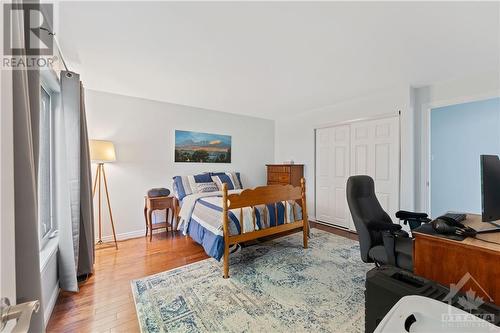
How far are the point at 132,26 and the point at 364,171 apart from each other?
12.3ft

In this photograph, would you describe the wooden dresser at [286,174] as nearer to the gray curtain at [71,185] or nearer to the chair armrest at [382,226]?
the chair armrest at [382,226]

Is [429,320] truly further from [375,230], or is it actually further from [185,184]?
[185,184]

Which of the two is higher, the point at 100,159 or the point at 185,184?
the point at 100,159

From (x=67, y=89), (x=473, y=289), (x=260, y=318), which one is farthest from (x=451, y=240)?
(x=67, y=89)

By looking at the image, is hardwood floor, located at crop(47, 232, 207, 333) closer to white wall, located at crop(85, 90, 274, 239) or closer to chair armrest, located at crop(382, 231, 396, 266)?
white wall, located at crop(85, 90, 274, 239)

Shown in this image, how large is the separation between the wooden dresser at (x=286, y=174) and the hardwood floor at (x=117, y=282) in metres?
1.42

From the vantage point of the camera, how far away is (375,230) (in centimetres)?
208

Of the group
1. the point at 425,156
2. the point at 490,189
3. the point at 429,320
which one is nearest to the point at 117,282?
the point at 429,320

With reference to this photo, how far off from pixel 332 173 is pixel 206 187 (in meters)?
2.45

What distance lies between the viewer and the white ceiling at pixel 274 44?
1.58m

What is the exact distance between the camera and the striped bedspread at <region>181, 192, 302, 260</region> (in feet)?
8.09

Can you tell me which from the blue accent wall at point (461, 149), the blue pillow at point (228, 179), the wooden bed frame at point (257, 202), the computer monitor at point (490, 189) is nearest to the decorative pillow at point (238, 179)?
the blue pillow at point (228, 179)

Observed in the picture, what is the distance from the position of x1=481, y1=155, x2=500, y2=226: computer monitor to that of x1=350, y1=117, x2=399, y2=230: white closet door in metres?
1.94

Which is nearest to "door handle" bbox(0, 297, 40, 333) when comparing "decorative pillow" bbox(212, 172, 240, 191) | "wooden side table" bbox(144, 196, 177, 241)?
"wooden side table" bbox(144, 196, 177, 241)
